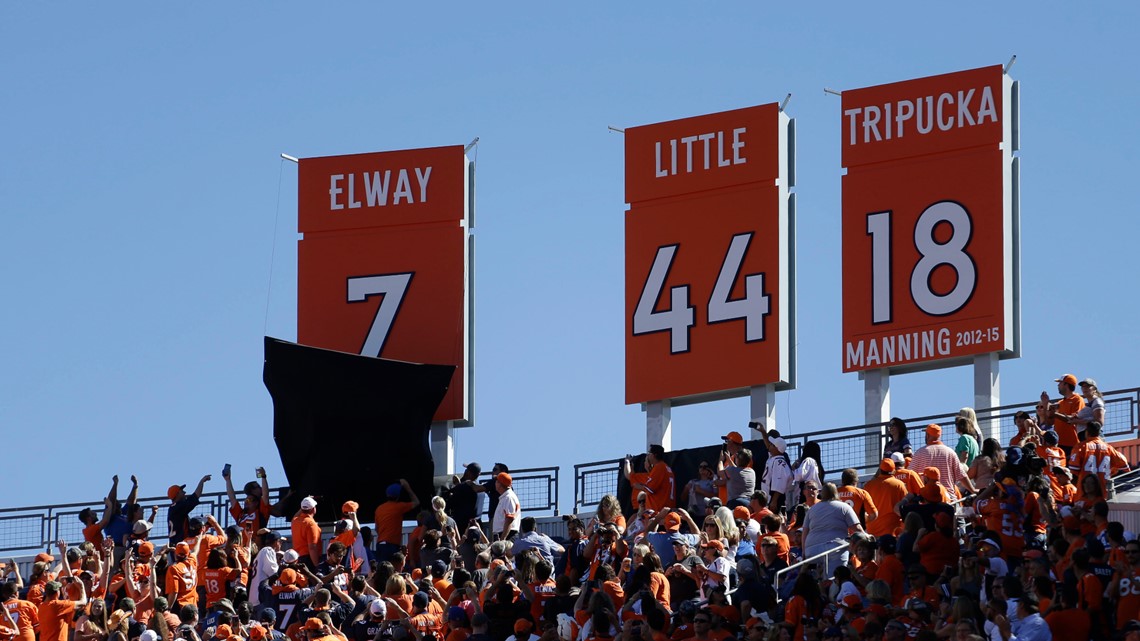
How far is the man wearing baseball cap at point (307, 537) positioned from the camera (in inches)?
973

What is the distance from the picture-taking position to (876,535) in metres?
20.7

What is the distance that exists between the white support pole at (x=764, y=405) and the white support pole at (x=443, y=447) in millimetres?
4222

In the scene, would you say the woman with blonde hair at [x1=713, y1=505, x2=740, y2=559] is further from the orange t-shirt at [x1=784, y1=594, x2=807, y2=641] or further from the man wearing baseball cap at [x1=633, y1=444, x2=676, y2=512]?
the man wearing baseball cap at [x1=633, y1=444, x2=676, y2=512]

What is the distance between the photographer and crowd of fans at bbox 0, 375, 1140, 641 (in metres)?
17.2

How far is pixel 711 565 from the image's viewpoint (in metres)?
19.6

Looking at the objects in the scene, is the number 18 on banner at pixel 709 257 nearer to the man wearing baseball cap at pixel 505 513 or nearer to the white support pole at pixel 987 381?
the white support pole at pixel 987 381

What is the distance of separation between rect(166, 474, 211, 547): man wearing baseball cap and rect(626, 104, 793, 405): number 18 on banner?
5818 millimetres

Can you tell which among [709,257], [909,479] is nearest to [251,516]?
[709,257]

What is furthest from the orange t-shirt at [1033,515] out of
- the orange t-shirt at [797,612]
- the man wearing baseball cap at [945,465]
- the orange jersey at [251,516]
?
the orange jersey at [251,516]

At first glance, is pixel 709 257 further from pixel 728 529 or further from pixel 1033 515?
pixel 1033 515

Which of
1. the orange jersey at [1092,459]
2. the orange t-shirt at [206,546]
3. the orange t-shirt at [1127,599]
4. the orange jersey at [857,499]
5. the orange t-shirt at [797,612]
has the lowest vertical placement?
the orange t-shirt at [797,612]

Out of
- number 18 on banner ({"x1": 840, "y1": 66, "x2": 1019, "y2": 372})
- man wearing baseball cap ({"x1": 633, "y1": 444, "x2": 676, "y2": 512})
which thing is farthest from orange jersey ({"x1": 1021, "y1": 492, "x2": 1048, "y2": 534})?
number 18 on banner ({"x1": 840, "y1": 66, "x2": 1019, "y2": 372})


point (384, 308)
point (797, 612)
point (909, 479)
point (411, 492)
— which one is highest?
point (384, 308)

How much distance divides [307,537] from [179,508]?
10.2 ft
